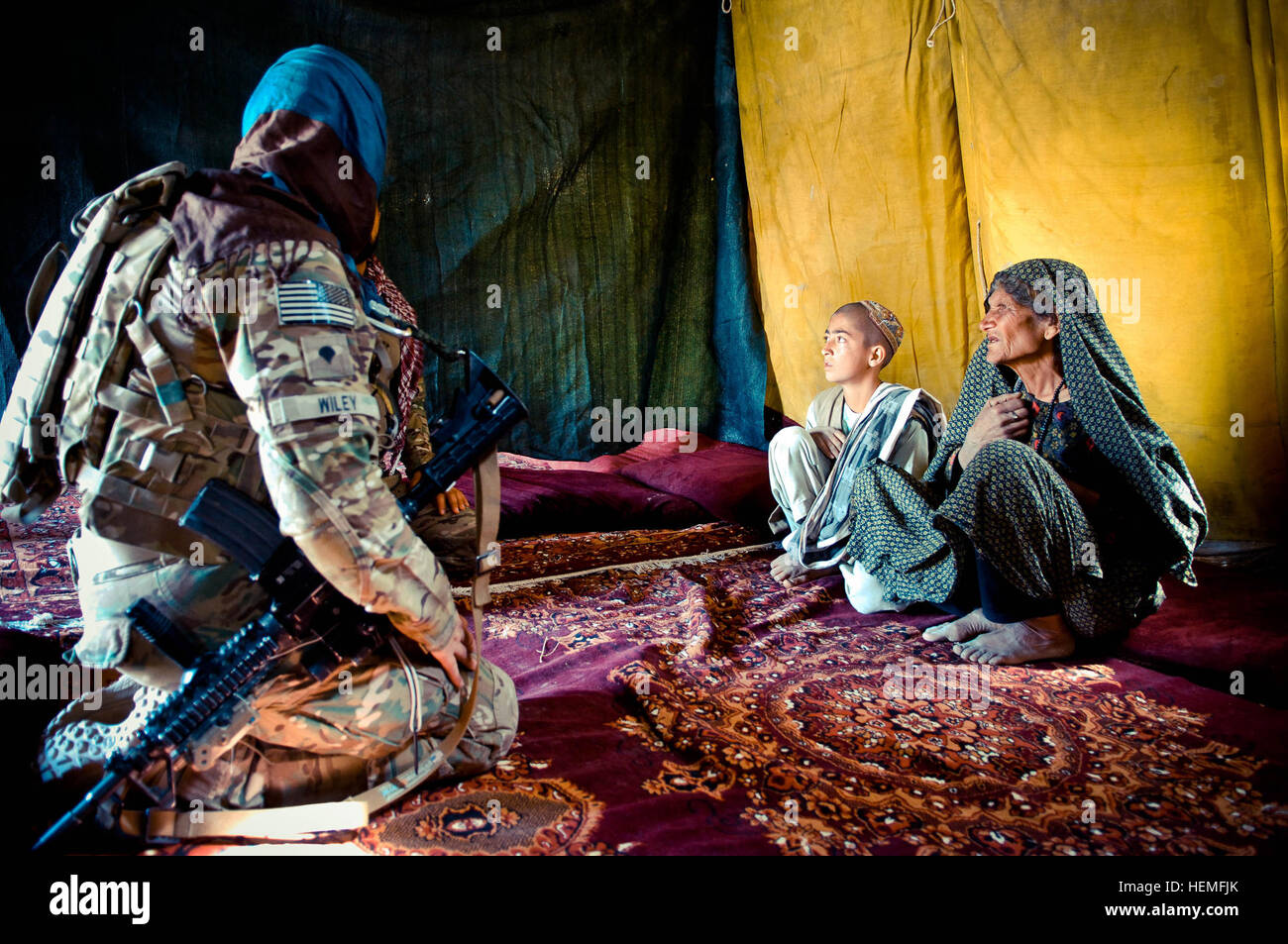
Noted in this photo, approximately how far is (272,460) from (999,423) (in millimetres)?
2096

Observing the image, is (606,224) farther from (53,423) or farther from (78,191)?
(53,423)

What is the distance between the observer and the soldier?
49.5 inches

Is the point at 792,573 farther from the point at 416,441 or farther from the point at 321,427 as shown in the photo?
the point at 321,427

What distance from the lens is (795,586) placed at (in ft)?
10.4

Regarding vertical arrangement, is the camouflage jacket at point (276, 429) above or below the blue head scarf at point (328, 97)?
below

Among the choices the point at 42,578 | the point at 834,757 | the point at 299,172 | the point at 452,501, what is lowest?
the point at 834,757

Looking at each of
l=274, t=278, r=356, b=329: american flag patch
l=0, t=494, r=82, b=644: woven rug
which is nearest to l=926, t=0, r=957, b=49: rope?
l=274, t=278, r=356, b=329: american flag patch

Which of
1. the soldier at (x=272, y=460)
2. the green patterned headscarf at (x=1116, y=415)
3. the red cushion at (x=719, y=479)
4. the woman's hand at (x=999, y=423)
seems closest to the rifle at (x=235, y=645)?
the soldier at (x=272, y=460)

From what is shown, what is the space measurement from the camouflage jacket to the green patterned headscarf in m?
1.90

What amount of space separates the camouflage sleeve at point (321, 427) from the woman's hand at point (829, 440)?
7.83 ft

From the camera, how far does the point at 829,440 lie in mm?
3455

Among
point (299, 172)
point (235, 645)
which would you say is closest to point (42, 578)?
point (235, 645)

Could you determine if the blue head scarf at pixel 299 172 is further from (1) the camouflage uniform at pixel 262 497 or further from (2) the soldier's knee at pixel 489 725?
(2) the soldier's knee at pixel 489 725

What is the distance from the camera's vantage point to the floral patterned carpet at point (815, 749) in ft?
4.96
